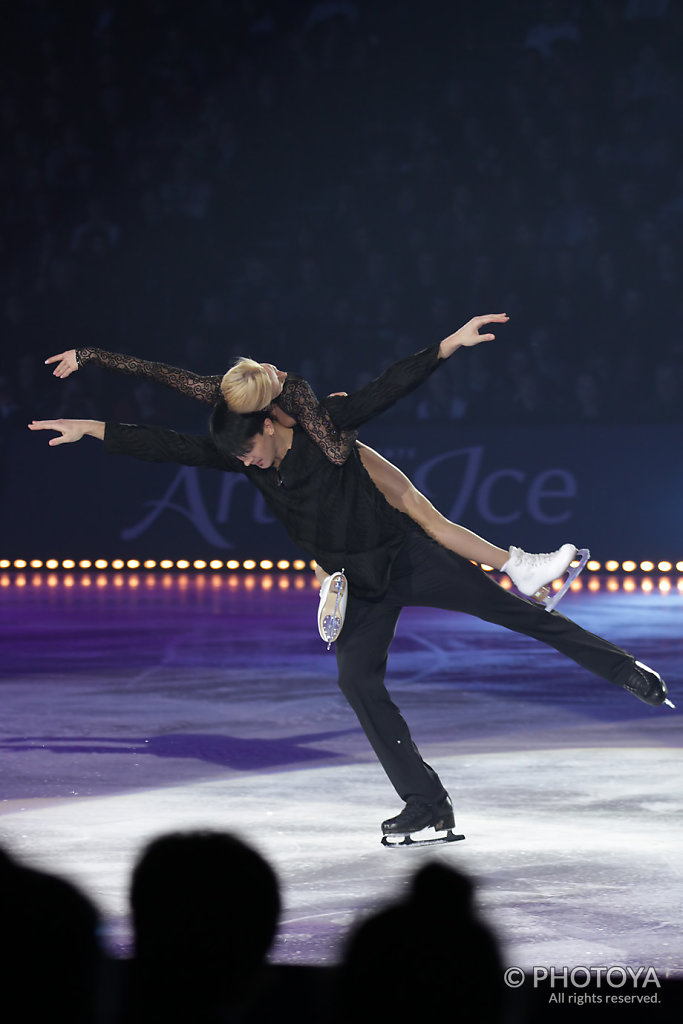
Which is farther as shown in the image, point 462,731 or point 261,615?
point 261,615

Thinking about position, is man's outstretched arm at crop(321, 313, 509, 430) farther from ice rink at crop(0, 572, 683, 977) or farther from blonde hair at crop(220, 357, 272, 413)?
ice rink at crop(0, 572, 683, 977)

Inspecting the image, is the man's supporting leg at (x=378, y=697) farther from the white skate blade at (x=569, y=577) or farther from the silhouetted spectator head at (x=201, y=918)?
the silhouetted spectator head at (x=201, y=918)

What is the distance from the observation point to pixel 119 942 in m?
3.80

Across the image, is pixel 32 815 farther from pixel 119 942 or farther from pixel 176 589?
pixel 176 589

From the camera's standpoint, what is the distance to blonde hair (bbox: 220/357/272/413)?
4555 mm

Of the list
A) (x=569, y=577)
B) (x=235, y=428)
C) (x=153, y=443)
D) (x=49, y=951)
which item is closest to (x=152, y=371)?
(x=153, y=443)

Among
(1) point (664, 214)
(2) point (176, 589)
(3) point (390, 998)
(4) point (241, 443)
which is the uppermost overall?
(1) point (664, 214)

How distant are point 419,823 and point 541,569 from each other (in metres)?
1.09

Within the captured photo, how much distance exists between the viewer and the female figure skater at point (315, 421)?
4.58 meters

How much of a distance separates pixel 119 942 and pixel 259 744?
9.09 feet

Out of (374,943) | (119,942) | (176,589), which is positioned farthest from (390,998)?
(176,589)

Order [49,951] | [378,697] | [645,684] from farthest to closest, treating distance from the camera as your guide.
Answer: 1. [645,684]
2. [378,697]
3. [49,951]

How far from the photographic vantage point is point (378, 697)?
4.94 metres

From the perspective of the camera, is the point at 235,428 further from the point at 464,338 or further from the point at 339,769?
the point at 339,769
